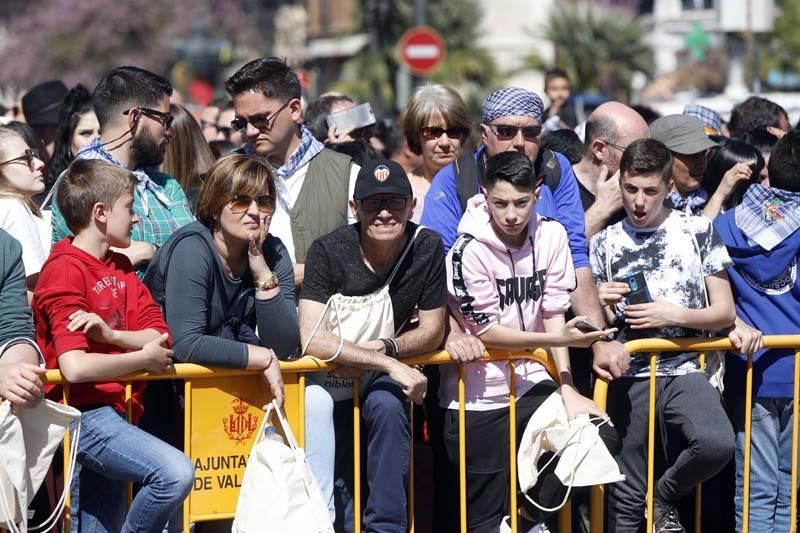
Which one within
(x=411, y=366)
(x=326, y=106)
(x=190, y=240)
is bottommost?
(x=411, y=366)

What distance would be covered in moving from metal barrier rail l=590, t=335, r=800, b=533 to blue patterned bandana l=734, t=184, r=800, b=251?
51cm

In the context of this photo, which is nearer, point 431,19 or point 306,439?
point 306,439

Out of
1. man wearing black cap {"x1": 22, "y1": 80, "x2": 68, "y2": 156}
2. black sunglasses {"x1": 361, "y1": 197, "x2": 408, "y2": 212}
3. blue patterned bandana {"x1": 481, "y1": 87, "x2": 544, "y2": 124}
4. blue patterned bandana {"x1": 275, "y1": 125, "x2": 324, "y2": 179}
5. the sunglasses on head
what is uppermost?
man wearing black cap {"x1": 22, "y1": 80, "x2": 68, "y2": 156}

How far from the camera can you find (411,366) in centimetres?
514

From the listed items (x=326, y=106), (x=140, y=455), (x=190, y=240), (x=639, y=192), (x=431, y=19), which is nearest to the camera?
(x=140, y=455)

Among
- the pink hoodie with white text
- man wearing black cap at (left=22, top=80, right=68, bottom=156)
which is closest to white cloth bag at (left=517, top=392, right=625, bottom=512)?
the pink hoodie with white text

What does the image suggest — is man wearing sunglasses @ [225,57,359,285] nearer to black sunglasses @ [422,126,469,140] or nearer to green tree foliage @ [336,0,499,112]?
black sunglasses @ [422,126,469,140]

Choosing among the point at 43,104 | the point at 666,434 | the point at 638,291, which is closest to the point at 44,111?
the point at 43,104

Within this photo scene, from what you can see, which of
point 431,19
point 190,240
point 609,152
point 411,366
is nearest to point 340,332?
point 411,366

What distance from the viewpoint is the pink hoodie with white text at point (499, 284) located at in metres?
5.16

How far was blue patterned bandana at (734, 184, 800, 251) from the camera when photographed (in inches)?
218

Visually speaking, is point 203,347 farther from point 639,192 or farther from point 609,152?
point 609,152

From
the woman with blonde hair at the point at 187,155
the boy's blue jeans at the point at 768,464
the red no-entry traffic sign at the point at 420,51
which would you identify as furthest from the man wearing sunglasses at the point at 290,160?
the red no-entry traffic sign at the point at 420,51

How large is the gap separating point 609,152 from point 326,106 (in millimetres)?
2296
